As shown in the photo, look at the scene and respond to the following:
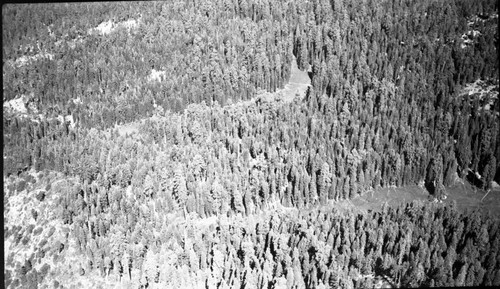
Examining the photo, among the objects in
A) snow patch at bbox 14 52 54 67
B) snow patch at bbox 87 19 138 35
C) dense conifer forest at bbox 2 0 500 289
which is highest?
snow patch at bbox 87 19 138 35

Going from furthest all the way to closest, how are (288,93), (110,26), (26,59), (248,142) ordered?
(288,93)
(110,26)
(26,59)
(248,142)

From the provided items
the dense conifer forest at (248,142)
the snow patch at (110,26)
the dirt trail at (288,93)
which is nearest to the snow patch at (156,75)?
the dense conifer forest at (248,142)

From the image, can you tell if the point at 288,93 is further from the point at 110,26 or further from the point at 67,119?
the point at 67,119

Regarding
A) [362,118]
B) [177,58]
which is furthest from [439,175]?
[177,58]

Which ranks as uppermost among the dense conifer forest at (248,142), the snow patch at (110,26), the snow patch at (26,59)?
the snow patch at (110,26)

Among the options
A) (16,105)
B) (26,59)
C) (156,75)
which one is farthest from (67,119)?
(156,75)

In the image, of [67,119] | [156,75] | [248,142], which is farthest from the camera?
[156,75]

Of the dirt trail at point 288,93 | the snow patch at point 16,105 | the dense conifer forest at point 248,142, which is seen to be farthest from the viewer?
the dirt trail at point 288,93

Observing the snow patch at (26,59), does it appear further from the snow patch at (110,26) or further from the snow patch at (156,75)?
the snow patch at (156,75)

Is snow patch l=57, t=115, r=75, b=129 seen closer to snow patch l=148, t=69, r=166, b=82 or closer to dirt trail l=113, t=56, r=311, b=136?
dirt trail l=113, t=56, r=311, b=136

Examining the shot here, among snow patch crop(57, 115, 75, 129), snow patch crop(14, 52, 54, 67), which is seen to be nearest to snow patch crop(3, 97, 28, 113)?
snow patch crop(57, 115, 75, 129)
